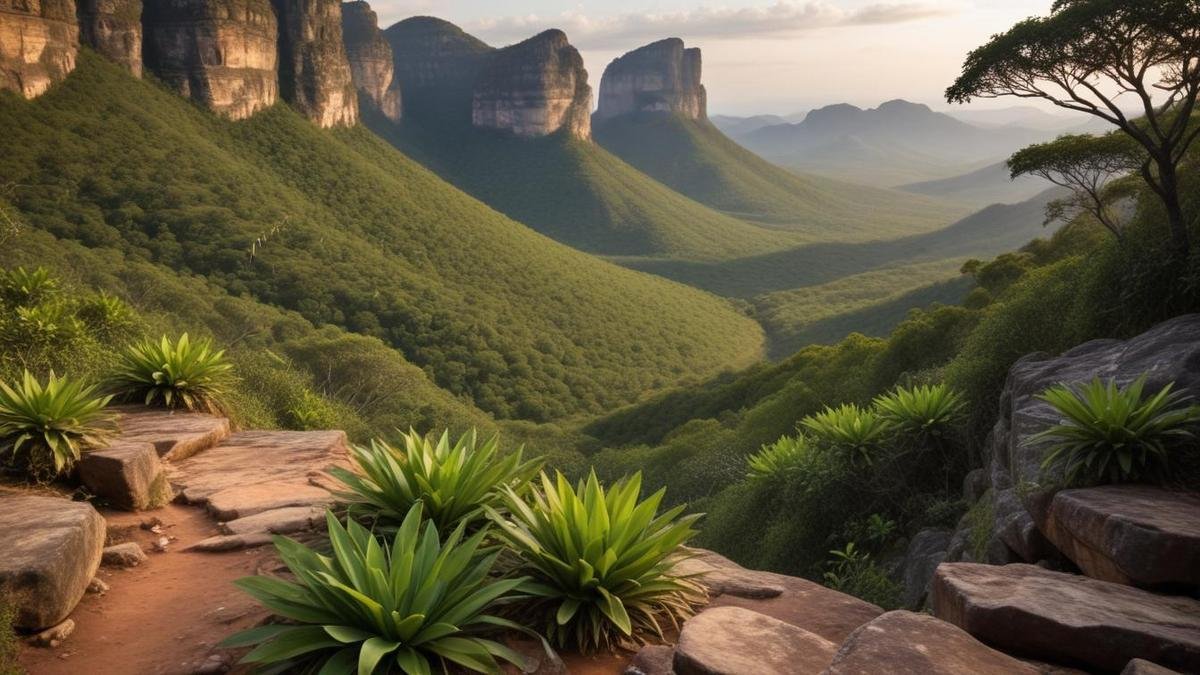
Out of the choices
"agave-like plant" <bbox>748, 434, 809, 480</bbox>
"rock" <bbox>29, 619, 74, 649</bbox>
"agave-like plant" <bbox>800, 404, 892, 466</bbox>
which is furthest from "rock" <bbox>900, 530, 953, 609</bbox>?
"rock" <bbox>29, 619, 74, 649</bbox>

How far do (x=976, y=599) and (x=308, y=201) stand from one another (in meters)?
61.0

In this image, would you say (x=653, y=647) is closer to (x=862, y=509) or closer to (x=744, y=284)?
(x=862, y=509)

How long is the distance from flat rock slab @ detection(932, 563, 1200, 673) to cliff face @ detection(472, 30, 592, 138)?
142 m

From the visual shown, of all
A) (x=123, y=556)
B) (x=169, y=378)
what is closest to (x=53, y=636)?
(x=123, y=556)

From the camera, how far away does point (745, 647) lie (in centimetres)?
397

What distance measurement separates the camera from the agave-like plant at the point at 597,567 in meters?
4.27

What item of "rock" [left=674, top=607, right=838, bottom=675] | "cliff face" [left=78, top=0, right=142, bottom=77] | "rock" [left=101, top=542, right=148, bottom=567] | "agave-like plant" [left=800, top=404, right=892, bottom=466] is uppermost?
"cliff face" [left=78, top=0, right=142, bottom=77]

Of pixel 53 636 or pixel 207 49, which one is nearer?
pixel 53 636

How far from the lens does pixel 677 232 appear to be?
399ft

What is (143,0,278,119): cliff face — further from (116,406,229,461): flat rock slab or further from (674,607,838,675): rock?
(674,607,838,675): rock

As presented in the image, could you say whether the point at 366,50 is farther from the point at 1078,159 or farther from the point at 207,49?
the point at 1078,159

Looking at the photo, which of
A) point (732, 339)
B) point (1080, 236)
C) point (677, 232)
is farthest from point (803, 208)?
point (1080, 236)

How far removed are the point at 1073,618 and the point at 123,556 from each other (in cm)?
606

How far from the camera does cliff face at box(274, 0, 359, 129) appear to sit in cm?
7606
